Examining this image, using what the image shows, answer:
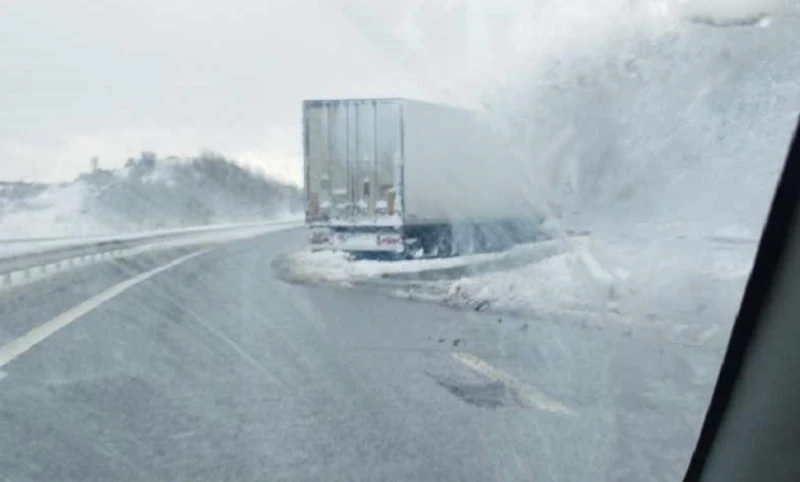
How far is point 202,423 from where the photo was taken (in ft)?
21.7

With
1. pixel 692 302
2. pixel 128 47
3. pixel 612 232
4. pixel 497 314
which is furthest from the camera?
pixel 497 314

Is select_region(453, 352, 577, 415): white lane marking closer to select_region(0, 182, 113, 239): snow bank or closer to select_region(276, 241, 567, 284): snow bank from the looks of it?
select_region(276, 241, 567, 284): snow bank

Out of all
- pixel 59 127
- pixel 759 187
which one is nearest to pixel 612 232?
pixel 759 187

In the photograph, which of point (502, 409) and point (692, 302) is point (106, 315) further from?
point (692, 302)

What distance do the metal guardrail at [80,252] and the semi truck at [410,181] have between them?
831mm

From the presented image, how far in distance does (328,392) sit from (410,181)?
14.3 ft

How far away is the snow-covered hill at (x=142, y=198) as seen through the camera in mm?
6215

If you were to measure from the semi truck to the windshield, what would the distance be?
6 centimetres

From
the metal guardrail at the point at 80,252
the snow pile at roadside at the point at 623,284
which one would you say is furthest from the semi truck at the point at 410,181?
the metal guardrail at the point at 80,252

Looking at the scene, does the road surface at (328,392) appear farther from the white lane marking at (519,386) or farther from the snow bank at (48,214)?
the snow bank at (48,214)

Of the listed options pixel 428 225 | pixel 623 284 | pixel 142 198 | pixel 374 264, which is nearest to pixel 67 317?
pixel 374 264

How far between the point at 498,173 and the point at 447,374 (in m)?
1.33

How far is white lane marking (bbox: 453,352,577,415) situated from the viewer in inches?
270

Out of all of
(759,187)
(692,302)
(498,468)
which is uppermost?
(759,187)
